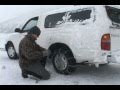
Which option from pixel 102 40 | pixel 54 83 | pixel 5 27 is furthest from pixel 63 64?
pixel 5 27

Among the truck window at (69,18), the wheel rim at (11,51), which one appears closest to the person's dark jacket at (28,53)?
the truck window at (69,18)

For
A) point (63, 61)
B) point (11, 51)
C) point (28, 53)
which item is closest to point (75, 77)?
point (63, 61)

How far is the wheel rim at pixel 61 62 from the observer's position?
8.84m

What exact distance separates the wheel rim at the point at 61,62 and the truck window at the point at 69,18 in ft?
3.11

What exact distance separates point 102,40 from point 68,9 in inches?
72.2

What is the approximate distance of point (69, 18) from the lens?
9.01 meters

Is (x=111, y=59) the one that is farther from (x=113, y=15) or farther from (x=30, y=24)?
(x=30, y=24)

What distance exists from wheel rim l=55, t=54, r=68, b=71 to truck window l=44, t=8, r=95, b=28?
95 centimetres

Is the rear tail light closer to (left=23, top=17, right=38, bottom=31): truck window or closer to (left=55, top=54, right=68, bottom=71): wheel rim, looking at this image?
(left=55, top=54, right=68, bottom=71): wheel rim

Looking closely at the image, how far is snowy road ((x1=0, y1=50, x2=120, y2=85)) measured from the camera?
833 centimetres

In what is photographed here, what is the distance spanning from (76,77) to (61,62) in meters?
0.60

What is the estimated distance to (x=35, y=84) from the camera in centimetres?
812

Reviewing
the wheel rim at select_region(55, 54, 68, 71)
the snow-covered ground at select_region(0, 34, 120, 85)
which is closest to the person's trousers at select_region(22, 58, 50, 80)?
the snow-covered ground at select_region(0, 34, 120, 85)

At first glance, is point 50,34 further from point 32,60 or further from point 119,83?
point 119,83
